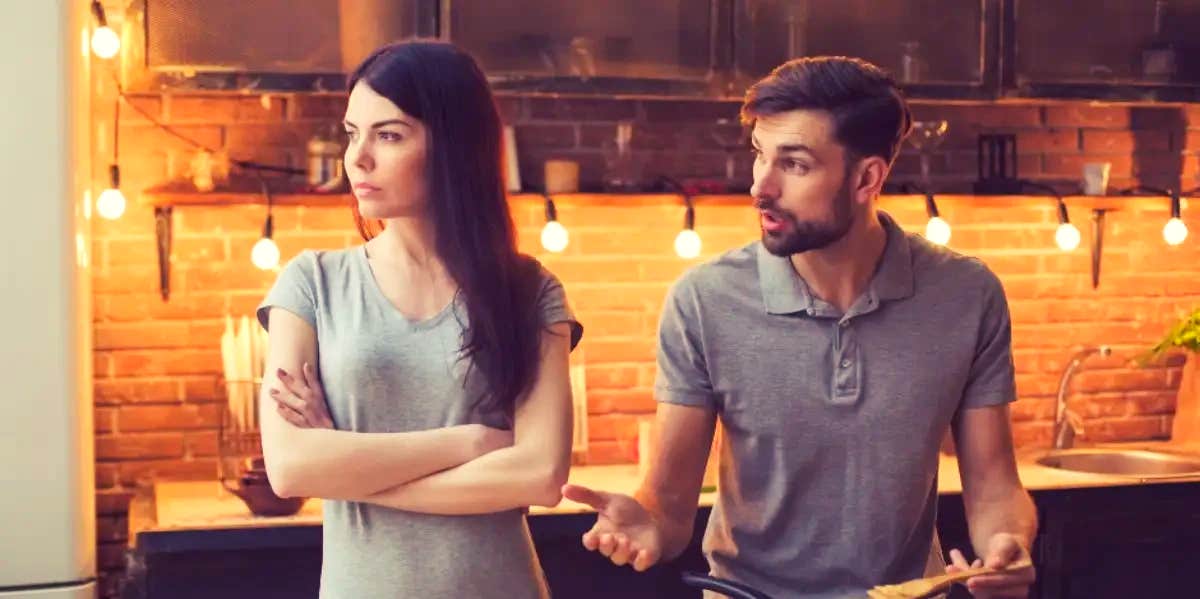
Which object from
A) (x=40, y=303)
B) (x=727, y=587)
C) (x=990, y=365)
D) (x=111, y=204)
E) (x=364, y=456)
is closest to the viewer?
(x=727, y=587)

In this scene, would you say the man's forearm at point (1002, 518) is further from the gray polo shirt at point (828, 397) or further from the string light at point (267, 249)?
the string light at point (267, 249)

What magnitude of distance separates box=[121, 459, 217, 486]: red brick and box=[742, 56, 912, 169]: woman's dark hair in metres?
2.19

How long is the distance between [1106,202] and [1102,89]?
341 millimetres

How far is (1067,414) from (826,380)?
8.26 ft

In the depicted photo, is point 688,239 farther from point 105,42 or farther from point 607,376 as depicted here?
point 105,42

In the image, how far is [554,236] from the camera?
3967 millimetres

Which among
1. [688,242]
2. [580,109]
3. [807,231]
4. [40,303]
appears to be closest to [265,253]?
[40,303]

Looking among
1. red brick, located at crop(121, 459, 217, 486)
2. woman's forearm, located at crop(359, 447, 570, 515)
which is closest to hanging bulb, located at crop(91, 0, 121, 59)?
red brick, located at crop(121, 459, 217, 486)

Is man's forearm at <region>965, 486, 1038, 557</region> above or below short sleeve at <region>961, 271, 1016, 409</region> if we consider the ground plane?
below

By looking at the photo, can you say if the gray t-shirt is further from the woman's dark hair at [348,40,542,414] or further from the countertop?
the countertop

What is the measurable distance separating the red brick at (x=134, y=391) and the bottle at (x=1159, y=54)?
8.46ft

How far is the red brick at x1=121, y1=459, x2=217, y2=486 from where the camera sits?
404 centimetres

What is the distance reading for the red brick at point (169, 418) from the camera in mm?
4031

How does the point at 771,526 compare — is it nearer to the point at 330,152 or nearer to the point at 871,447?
the point at 871,447
